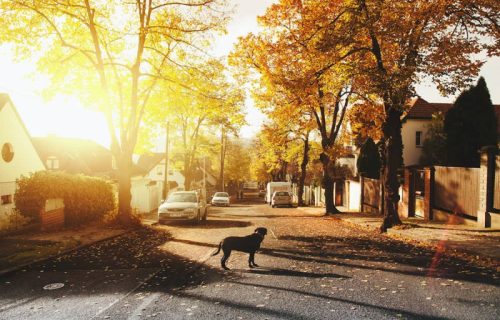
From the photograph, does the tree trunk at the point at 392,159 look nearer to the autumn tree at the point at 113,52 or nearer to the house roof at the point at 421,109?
the autumn tree at the point at 113,52

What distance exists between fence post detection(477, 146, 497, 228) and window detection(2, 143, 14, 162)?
23.2m

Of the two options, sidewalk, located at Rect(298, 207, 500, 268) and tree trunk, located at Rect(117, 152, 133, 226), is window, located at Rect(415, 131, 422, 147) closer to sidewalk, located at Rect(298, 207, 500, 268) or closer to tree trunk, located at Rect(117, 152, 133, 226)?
sidewalk, located at Rect(298, 207, 500, 268)

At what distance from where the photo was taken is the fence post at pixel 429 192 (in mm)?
20938

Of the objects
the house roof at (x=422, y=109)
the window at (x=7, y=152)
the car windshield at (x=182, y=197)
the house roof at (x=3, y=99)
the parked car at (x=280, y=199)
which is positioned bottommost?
the parked car at (x=280, y=199)

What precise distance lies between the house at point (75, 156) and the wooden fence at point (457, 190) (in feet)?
108

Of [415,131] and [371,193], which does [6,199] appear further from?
[415,131]

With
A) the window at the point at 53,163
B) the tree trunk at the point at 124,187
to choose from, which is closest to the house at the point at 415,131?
the tree trunk at the point at 124,187

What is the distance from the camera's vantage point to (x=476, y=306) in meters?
6.37

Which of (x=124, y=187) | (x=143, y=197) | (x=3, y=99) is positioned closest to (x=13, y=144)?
(x=3, y=99)

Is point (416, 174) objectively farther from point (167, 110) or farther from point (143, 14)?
point (143, 14)

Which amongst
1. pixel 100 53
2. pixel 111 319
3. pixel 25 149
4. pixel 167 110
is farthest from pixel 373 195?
pixel 111 319

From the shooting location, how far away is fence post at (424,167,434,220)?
68.7 feet

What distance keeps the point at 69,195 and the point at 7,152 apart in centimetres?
834

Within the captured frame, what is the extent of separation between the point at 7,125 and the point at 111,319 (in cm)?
2255
